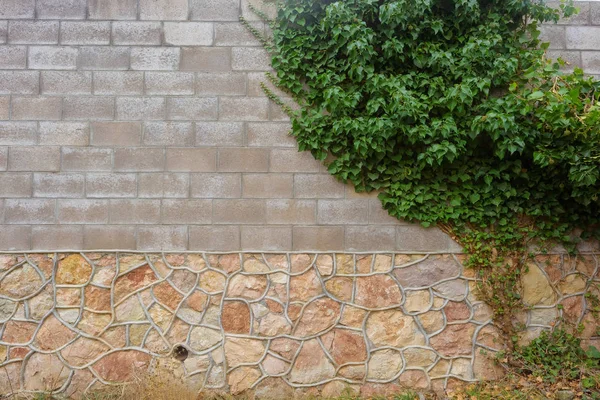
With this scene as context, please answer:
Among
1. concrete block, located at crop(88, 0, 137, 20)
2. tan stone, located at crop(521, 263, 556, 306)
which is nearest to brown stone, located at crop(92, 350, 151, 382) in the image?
concrete block, located at crop(88, 0, 137, 20)

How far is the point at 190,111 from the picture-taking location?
12.5 ft

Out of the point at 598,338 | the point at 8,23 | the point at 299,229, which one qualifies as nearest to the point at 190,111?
the point at 299,229

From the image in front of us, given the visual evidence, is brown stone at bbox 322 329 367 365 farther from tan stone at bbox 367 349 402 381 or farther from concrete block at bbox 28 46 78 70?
concrete block at bbox 28 46 78 70

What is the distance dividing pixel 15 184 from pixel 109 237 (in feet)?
2.72

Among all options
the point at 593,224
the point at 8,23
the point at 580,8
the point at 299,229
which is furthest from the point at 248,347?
the point at 580,8

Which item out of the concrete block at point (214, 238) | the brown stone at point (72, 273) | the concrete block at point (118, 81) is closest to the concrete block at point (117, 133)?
the concrete block at point (118, 81)

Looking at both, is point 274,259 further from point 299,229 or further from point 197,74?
point 197,74

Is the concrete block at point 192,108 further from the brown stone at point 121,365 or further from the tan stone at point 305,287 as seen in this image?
the brown stone at point 121,365

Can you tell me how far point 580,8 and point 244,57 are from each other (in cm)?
268

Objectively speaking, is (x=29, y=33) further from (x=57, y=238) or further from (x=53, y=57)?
(x=57, y=238)

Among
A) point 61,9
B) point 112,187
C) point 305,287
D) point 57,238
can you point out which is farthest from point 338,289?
point 61,9

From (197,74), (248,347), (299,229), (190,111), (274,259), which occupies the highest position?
(197,74)

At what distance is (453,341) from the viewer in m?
3.71

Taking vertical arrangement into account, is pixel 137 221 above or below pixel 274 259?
above
